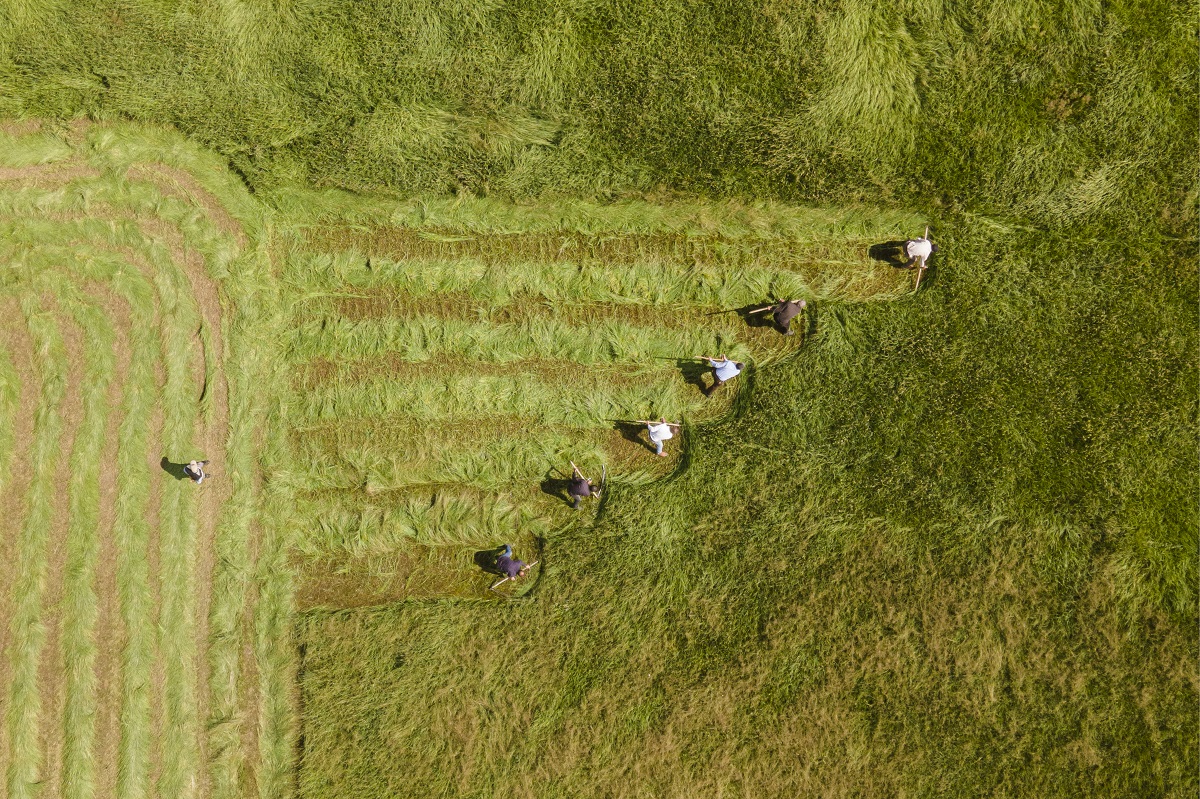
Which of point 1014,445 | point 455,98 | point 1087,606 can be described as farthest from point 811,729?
point 455,98

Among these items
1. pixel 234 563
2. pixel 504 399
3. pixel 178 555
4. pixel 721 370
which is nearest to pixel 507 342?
pixel 504 399

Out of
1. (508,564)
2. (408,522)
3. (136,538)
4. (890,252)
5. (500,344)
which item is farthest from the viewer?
(890,252)

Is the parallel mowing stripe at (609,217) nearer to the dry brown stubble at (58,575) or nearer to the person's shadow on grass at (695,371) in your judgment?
the person's shadow on grass at (695,371)

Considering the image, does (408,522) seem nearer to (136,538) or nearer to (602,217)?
(136,538)

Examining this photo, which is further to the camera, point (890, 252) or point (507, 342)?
point (890, 252)

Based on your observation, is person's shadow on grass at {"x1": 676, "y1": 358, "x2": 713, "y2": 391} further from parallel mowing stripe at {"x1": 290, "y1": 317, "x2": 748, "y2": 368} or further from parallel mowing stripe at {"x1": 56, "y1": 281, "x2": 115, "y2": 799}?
parallel mowing stripe at {"x1": 56, "y1": 281, "x2": 115, "y2": 799}

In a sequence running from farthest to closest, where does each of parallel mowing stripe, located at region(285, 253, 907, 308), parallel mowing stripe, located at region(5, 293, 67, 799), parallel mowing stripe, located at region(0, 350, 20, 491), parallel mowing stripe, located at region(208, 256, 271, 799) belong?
parallel mowing stripe, located at region(285, 253, 907, 308) → parallel mowing stripe, located at region(0, 350, 20, 491) → parallel mowing stripe, located at region(208, 256, 271, 799) → parallel mowing stripe, located at region(5, 293, 67, 799)

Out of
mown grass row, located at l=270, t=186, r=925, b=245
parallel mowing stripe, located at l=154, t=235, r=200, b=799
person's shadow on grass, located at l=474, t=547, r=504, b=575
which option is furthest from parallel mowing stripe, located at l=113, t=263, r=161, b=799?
person's shadow on grass, located at l=474, t=547, r=504, b=575
